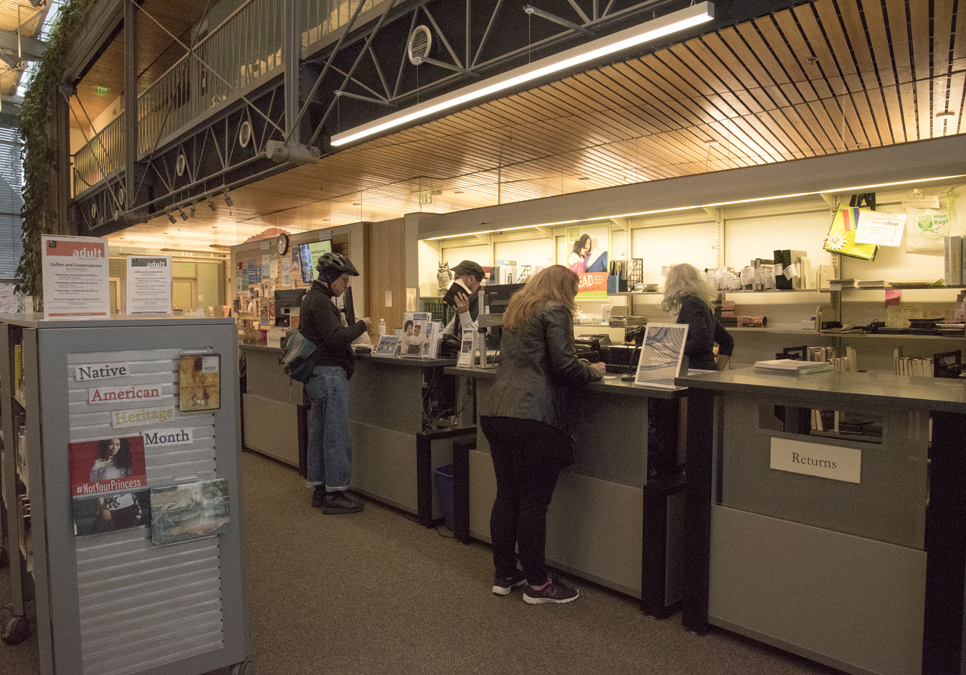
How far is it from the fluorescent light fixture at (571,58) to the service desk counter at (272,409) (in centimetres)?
252

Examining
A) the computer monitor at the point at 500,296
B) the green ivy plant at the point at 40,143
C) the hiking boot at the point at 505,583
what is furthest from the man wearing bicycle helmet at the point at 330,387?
the green ivy plant at the point at 40,143

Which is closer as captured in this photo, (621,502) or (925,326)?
(621,502)

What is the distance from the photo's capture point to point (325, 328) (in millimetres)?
4617

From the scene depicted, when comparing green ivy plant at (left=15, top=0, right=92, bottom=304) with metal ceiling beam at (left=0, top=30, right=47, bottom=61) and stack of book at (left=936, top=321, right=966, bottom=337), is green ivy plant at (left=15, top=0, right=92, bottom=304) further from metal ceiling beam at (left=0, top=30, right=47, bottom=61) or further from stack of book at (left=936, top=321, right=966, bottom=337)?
stack of book at (left=936, top=321, right=966, bottom=337)

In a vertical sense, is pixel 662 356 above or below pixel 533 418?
above

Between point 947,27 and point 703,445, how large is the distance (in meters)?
3.03

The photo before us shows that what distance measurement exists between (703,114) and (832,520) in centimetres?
396

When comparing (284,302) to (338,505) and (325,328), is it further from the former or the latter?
(338,505)

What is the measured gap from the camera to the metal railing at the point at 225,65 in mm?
7016

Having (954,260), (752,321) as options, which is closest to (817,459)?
(954,260)

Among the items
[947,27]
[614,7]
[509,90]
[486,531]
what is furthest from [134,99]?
[947,27]

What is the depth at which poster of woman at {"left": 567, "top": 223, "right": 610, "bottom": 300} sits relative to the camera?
7.68 metres

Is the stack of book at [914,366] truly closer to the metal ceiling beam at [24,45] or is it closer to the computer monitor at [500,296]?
the computer monitor at [500,296]

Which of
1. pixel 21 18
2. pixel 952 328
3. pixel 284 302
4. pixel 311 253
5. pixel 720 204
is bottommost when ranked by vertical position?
pixel 952 328
